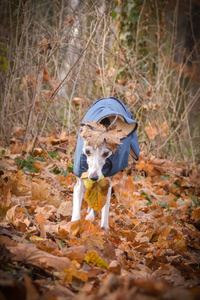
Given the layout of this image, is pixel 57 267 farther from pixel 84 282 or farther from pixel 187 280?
pixel 187 280

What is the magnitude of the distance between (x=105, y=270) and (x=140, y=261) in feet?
1.69

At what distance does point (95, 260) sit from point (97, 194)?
2.42 ft

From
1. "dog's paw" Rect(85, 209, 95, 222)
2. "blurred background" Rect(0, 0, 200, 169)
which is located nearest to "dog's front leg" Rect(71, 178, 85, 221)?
"dog's paw" Rect(85, 209, 95, 222)

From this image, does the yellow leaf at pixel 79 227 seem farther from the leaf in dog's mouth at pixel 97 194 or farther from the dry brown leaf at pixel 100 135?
the dry brown leaf at pixel 100 135

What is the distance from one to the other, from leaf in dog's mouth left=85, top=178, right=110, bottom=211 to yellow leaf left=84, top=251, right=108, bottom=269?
24.8 inches

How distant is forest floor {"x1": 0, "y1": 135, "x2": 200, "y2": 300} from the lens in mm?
1050

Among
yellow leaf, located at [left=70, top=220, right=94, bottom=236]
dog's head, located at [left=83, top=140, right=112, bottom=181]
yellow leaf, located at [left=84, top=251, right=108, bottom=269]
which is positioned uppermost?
dog's head, located at [left=83, top=140, right=112, bottom=181]

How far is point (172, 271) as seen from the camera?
1955 millimetres

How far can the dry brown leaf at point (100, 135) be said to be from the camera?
2283 mm

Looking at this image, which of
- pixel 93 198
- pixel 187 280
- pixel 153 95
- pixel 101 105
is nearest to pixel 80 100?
pixel 153 95

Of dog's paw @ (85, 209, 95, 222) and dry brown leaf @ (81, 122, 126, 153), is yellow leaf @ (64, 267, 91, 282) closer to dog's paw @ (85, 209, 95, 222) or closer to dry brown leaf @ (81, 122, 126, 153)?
dry brown leaf @ (81, 122, 126, 153)

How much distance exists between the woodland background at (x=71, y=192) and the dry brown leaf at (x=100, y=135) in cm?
66

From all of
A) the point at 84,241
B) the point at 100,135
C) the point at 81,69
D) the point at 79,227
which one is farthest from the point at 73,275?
the point at 81,69

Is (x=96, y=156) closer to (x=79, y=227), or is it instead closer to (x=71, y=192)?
(x=79, y=227)
